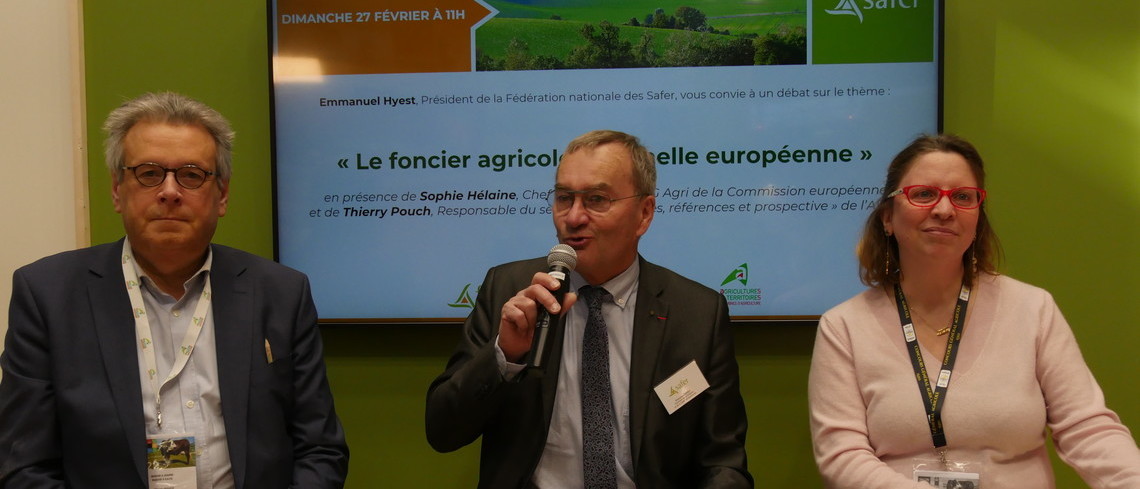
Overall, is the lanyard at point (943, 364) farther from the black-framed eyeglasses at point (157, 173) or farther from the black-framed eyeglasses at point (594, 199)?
the black-framed eyeglasses at point (157, 173)

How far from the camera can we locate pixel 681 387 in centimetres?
216

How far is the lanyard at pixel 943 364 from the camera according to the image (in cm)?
211

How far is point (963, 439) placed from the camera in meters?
2.10

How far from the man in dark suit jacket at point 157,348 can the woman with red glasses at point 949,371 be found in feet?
4.57

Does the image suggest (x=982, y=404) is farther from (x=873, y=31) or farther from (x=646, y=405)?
(x=873, y=31)

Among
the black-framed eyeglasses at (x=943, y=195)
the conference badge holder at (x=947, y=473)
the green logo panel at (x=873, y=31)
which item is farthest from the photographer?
the green logo panel at (x=873, y=31)

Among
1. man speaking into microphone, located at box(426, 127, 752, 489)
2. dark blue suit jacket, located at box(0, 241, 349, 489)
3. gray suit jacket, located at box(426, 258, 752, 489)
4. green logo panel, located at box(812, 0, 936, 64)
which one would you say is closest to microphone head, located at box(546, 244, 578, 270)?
man speaking into microphone, located at box(426, 127, 752, 489)

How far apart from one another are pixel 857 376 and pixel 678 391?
19.7 inches

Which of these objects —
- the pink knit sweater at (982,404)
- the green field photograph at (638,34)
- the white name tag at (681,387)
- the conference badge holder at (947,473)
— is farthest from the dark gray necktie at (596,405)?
Result: the green field photograph at (638,34)

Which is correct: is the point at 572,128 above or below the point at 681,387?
above

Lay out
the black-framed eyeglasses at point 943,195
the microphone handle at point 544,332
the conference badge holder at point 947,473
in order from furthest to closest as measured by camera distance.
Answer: the black-framed eyeglasses at point 943,195
the conference badge holder at point 947,473
the microphone handle at point 544,332

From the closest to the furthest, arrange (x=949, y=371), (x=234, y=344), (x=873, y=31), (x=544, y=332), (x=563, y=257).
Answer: (x=544, y=332) < (x=563, y=257) < (x=234, y=344) < (x=949, y=371) < (x=873, y=31)

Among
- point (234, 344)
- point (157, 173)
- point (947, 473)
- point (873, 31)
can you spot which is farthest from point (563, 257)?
point (873, 31)

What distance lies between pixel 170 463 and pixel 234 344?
1.02 ft
